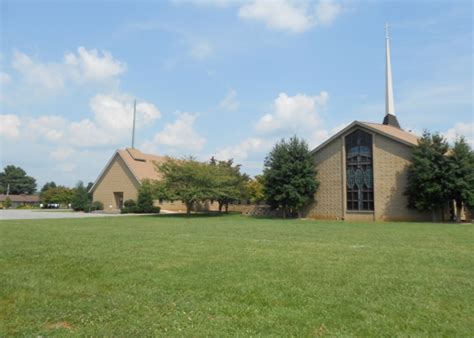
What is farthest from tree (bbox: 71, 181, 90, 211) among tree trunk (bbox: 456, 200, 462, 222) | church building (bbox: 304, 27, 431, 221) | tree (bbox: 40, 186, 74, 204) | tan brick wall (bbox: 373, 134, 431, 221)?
tree trunk (bbox: 456, 200, 462, 222)

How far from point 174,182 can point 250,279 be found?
32215 mm

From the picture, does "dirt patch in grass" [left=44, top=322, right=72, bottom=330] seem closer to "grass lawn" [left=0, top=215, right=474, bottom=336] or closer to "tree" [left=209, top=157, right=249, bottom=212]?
"grass lawn" [left=0, top=215, right=474, bottom=336]

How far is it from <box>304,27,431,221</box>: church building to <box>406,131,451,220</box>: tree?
1.17m

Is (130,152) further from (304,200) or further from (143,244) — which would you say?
(143,244)

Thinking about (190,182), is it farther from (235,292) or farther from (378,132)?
(235,292)

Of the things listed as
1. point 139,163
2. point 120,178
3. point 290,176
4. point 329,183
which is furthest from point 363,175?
point 120,178

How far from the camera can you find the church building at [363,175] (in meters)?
32.9

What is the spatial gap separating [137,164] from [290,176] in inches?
1028

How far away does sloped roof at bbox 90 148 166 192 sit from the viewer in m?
53.3

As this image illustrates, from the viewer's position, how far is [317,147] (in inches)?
1491

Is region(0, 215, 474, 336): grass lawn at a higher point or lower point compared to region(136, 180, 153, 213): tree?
lower

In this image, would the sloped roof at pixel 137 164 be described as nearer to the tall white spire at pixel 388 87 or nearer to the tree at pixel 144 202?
the tree at pixel 144 202

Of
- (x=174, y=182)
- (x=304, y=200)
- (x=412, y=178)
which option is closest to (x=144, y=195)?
(x=174, y=182)

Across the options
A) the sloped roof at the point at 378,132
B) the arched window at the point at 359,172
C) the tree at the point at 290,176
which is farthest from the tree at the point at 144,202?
the arched window at the point at 359,172
